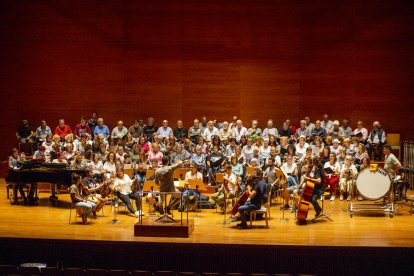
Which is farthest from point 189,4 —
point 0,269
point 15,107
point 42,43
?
point 0,269

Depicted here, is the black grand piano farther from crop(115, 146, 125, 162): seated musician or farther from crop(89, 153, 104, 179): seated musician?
crop(115, 146, 125, 162): seated musician

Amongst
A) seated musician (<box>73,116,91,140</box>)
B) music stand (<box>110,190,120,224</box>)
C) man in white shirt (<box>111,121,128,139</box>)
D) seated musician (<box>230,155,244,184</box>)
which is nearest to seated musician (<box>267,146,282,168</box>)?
seated musician (<box>230,155,244,184</box>)

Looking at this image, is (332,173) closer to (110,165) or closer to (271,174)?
(271,174)

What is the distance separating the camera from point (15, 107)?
57.9 feet

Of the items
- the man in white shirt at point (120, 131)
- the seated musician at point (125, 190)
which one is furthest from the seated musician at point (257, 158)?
the man in white shirt at point (120, 131)

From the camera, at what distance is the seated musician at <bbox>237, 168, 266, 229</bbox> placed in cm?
1014

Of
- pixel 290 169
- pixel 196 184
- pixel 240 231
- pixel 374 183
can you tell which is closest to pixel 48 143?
pixel 196 184

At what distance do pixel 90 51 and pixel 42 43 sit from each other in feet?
Answer: 5.23

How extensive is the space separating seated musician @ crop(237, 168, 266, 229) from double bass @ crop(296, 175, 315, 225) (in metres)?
0.83

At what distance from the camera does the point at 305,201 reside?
10555mm

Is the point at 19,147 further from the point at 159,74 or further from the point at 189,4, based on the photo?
the point at 189,4

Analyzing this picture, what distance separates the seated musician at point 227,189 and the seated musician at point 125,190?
1.73 metres

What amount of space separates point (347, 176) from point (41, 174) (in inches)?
280

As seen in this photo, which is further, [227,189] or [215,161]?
[215,161]
